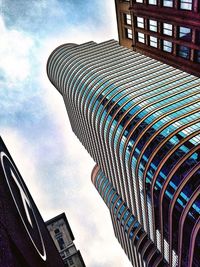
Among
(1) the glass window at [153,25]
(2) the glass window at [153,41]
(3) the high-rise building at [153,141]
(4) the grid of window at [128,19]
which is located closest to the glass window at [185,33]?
(1) the glass window at [153,25]

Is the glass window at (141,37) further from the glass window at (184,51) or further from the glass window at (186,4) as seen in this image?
the glass window at (186,4)

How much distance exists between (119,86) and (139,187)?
33119 millimetres

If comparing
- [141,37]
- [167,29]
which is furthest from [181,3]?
[141,37]

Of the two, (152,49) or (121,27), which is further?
(121,27)

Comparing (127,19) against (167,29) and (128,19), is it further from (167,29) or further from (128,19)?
(167,29)

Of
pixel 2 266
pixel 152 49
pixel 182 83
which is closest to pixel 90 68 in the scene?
pixel 182 83

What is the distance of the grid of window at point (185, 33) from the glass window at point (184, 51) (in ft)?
3.91

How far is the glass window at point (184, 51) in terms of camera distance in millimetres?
33606

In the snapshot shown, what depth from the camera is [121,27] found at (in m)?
48.5

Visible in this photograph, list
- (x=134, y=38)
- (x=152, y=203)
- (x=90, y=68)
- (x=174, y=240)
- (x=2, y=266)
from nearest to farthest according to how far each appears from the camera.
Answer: (x=2, y=266) < (x=134, y=38) < (x=174, y=240) < (x=152, y=203) < (x=90, y=68)

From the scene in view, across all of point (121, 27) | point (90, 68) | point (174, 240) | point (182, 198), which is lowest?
point (174, 240)

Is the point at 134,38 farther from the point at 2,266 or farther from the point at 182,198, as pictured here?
the point at 2,266

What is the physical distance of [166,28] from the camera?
3556 centimetres

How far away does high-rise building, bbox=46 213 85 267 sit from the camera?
3346 inches
